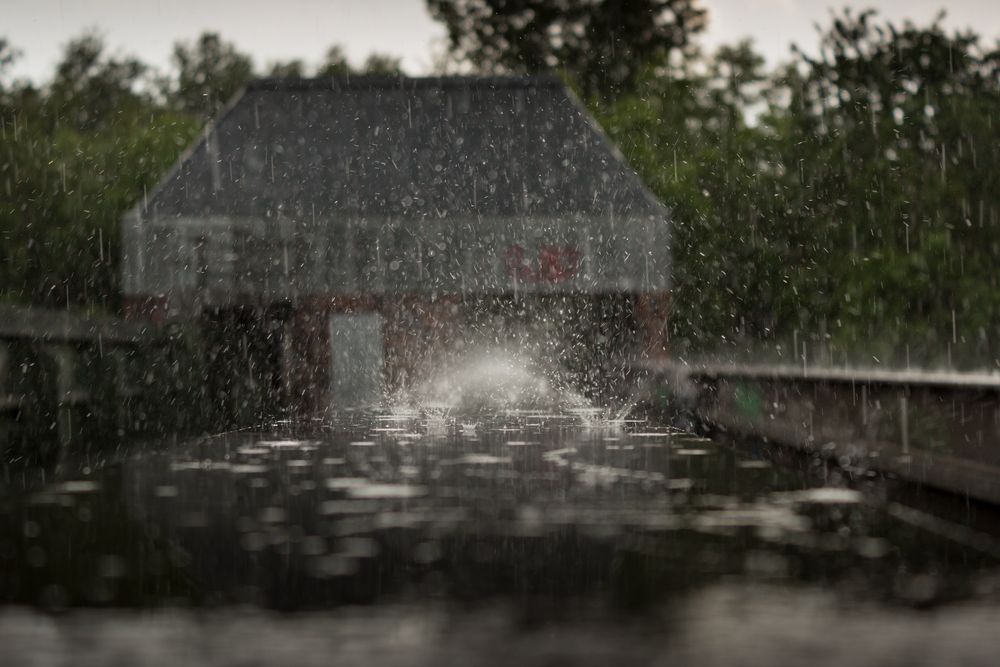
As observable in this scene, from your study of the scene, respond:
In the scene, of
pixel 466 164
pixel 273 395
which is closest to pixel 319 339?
pixel 273 395

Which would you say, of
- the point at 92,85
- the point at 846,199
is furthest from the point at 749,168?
the point at 92,85

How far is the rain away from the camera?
7.66 m


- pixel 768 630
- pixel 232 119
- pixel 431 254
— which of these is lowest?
pixel 768 630

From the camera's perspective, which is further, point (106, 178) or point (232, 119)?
point (106, 178)

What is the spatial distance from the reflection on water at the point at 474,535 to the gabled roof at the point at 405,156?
23.6 metres

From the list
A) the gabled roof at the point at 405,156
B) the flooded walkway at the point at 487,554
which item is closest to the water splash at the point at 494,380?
the gabled roof at the point at 405,156

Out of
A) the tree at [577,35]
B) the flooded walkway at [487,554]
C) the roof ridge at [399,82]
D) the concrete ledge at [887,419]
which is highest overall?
the tree at [577,35]

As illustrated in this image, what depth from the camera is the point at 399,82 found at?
4597 cm

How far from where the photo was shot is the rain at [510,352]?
25.1ft

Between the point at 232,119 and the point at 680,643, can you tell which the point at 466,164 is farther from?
the point at 680,643

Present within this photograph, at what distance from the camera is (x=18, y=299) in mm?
60375

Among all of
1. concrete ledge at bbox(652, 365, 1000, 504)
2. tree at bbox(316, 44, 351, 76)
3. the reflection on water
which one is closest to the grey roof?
concrete ledge at bbox(652, 365, 1000, 504)

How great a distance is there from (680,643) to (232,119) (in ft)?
131

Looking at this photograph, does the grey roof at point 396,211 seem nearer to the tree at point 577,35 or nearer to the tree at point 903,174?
the tree at point 903,174
